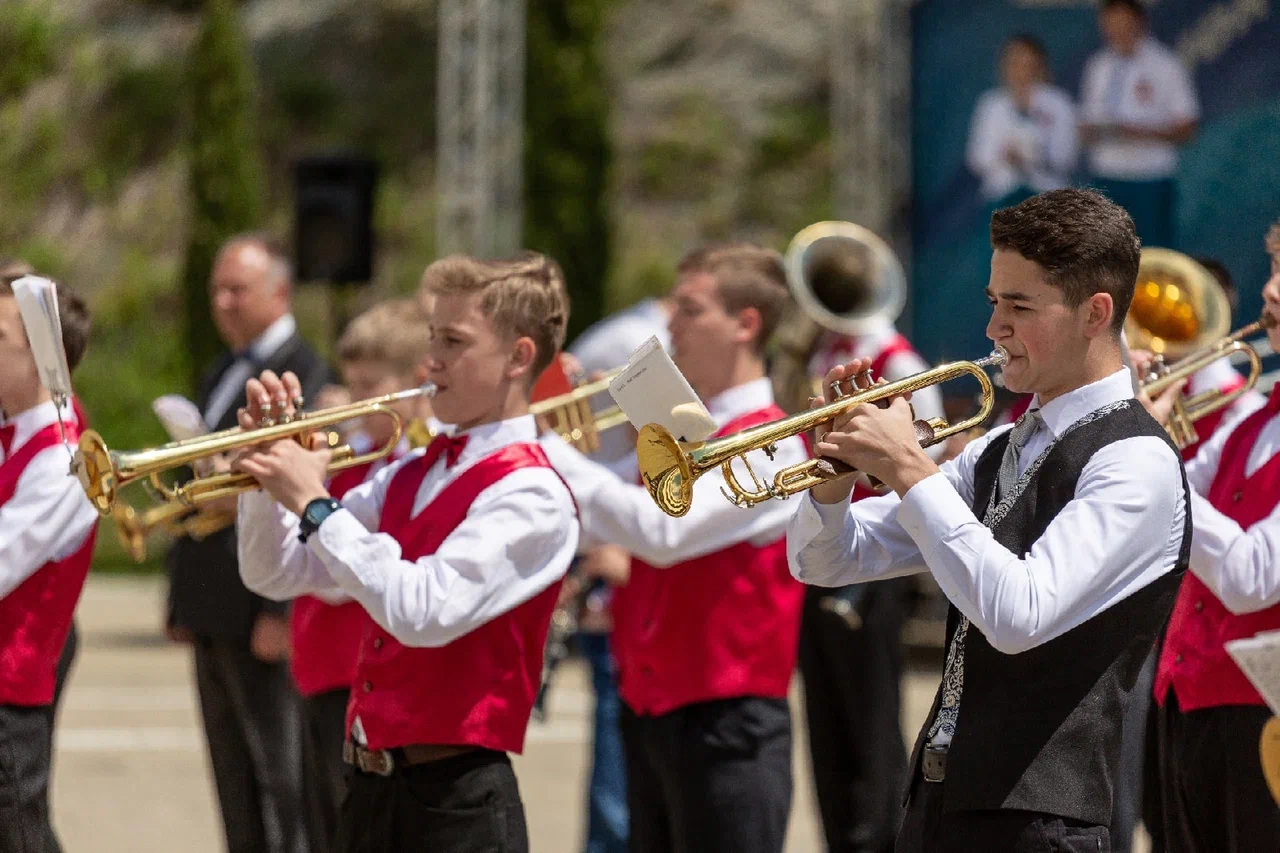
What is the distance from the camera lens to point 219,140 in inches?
859

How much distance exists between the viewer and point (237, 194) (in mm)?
21578

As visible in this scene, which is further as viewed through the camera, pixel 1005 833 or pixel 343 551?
pixel 343 551

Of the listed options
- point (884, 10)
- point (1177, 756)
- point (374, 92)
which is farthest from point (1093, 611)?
point (374, 92)

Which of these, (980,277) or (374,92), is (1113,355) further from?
(374,92)

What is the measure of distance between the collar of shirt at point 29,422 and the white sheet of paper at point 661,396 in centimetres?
162

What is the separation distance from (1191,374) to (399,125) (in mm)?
24714

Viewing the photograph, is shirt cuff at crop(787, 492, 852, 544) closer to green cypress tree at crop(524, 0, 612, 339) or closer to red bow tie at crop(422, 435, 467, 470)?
red bow tie at crop(422, 435, 467, 470)

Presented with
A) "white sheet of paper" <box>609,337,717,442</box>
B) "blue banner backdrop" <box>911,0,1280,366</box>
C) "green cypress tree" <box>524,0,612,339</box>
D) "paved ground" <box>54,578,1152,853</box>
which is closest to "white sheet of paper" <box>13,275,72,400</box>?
"white sheet of paper" <box>609,337,717,442</box>

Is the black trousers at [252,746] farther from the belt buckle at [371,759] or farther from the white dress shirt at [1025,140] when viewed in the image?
the white dress shirt at [1025,140]

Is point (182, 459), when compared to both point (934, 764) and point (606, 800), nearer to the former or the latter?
point (934, 764)

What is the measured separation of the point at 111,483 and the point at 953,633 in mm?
1668

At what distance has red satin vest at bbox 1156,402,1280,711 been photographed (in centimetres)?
386

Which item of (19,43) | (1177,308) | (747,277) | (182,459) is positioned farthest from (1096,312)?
(19,43)

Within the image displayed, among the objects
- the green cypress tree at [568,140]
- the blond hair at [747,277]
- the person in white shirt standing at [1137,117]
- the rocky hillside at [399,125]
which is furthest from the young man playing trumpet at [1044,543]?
the rocky hillside at [399,125]
